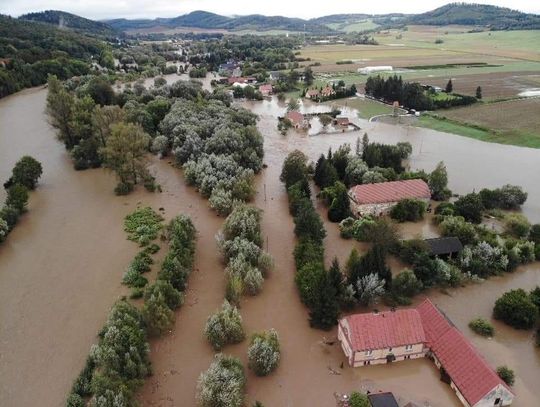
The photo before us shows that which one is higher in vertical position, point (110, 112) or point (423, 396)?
point (110, 112)

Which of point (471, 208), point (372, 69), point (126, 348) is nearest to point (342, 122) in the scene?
point (471, 208)

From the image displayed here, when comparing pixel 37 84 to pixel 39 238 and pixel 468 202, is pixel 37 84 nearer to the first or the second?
pixel 39 238

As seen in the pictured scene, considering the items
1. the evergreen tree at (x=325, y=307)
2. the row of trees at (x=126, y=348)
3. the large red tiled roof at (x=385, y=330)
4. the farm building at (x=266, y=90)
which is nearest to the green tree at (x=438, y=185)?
the evergreen tree at (x=325, y=307)

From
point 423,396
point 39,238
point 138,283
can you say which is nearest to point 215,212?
point 138,283

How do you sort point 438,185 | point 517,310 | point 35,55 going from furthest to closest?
point 35,55 → point 438,185 → point 517,310

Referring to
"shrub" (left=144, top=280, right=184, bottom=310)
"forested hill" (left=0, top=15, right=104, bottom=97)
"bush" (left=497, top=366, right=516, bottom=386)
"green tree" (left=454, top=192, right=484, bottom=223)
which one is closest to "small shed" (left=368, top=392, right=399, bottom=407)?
"bush" (left=497, top=366, right=516, bottom=386)

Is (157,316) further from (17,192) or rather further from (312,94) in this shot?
(312,94)

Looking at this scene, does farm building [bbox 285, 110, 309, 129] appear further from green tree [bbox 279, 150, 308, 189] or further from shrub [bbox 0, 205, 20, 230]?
shrub [bbox 0, 205, 20, 230]
